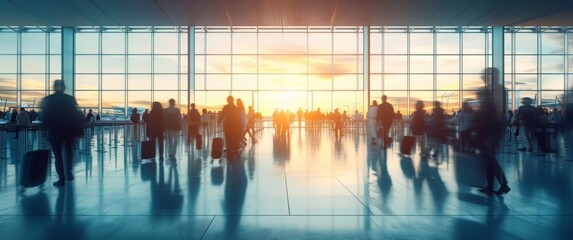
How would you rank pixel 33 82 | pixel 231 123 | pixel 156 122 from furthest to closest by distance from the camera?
pixel 33 82
pixel 156 122
pixel 231 123

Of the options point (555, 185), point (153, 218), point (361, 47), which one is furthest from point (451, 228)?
point (361, 47)

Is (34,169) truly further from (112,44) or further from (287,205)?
(112,44)

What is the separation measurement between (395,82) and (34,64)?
25.5m

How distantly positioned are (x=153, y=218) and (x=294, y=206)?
1535mm

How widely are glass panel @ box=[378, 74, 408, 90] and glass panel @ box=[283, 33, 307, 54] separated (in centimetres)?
623

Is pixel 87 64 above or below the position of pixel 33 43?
below

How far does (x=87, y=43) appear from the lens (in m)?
26.2

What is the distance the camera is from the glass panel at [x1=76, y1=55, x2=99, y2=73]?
2602 cm

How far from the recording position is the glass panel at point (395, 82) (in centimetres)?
2642

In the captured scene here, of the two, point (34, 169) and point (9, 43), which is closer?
point (34, 169)

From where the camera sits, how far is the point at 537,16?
67.1ft

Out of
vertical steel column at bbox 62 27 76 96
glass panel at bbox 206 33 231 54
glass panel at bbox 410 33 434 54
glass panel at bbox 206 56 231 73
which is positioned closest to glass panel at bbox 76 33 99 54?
vertical steel column at bbox 62 27 76 96

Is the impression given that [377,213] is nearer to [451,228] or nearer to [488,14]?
[451,228]

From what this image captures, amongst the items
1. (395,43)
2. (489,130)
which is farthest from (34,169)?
(395,43)
